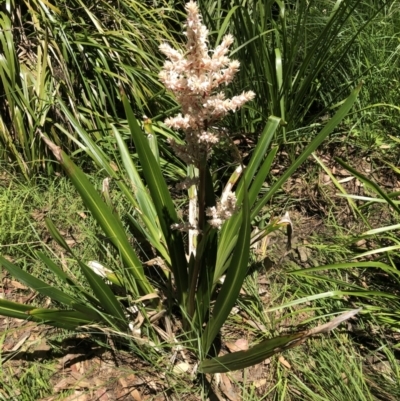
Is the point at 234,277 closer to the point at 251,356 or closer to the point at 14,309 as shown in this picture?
the point at 251,356

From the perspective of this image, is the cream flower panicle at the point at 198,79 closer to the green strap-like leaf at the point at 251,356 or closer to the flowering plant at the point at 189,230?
the flowering plant at the point at 189,230

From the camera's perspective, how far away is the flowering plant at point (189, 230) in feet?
3.40

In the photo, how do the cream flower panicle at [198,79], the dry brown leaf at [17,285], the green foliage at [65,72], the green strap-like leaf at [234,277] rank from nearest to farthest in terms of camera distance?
1. the cream flower panicle at [198,79]
2. the green strap-like leaf at [234,277]
3. the dry brown leaf at [17,285]
4. the green foliage at [65,72]

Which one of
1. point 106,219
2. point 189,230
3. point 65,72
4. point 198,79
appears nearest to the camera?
point 198,79

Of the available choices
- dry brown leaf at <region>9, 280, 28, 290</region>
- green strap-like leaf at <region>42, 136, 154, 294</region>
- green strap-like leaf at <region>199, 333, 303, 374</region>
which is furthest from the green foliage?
green strap-like leaf at <region>199, 333, 303, 374</region>

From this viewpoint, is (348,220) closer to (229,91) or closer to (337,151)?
(337,151)

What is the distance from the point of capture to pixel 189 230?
4.63 feet

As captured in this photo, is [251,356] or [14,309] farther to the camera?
[14,309]

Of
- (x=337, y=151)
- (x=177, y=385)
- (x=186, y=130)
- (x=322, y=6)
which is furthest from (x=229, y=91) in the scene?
(x=177, y=385)

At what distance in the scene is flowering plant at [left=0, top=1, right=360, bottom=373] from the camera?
104 cm

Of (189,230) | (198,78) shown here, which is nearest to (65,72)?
(189,230)

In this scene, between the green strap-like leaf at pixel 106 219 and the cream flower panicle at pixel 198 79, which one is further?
the green strap-like leaf at pixel 106 219

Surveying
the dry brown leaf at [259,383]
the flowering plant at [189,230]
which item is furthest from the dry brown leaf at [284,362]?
the flowering plant at [189,230]

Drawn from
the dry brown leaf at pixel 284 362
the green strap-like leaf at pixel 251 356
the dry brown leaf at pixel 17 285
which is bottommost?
the dry brown leaf at pixel 284 362
